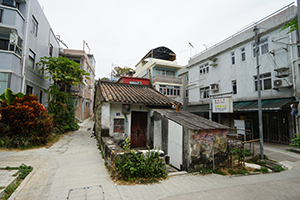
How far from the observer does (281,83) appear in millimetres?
11344

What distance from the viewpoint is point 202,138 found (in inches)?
230

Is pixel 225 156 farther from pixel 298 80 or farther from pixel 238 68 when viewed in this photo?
pixel 238 68

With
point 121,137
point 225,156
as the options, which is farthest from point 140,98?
point 225,156

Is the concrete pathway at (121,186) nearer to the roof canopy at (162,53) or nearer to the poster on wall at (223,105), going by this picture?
the poster on wall at (223,105)

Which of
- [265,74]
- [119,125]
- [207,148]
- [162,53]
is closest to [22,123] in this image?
[119,125]

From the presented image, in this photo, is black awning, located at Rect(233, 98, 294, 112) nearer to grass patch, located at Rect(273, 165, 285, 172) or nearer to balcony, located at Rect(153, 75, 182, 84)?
grass patch, located at Rect(273, 165, 285, 172)

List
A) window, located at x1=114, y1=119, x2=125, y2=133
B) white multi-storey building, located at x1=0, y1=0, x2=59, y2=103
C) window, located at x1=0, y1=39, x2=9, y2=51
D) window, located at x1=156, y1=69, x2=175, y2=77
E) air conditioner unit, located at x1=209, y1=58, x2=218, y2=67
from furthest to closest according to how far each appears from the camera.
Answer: window, located at x1=156, y1=69, x2=175, y2=77 < air conditioner unit, located at x1=209, y1=58, x2=218, y2=67 < window, located at x1=0, y1=39, x2=9, y2=51 < white multi-storey building, located at x1=0, y1=0, x2=59, y2=103 < window, located at x1=114, y1=119, x2=125, y2=133

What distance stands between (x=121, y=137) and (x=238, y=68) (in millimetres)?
13192

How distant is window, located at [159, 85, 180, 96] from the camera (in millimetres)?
22766

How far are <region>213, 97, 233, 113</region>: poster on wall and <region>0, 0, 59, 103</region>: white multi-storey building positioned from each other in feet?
39.7

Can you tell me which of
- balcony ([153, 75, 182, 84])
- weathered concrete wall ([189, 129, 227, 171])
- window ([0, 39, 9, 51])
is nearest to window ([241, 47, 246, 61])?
balcony ([153, 75, 182, 84])

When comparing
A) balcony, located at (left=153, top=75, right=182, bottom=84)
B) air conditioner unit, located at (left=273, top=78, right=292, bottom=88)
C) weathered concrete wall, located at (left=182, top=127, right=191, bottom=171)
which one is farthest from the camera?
balcony, located at (left=153, top=75, right=182, bottom=84)

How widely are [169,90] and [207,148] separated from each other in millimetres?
17553

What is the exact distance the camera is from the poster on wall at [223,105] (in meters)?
8.94
